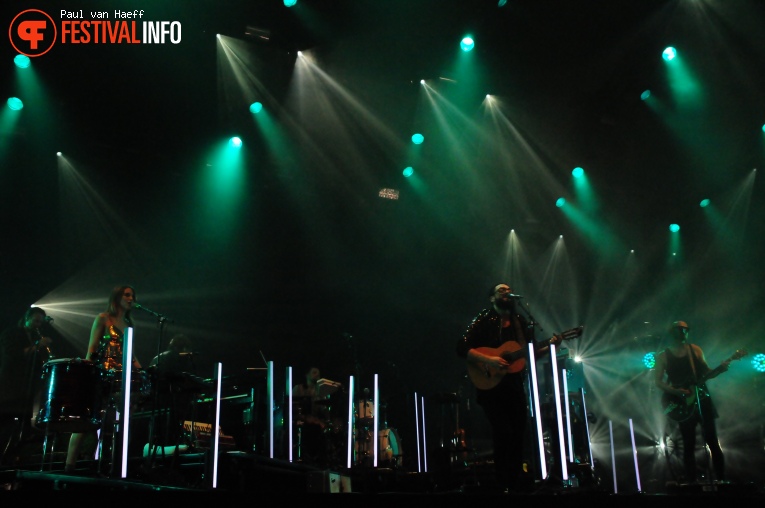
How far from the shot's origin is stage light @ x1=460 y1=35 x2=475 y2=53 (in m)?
7.64

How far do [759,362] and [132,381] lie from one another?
9.49 metres

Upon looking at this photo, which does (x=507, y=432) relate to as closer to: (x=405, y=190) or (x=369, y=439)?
(x=369, y=439)

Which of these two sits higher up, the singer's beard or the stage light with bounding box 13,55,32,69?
the stage light with bounding box 13,55,32,69

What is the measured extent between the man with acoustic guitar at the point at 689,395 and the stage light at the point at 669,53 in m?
3.66

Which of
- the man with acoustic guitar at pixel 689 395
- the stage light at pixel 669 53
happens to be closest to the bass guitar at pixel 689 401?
the man with acoustic guitar at pixel 689 395

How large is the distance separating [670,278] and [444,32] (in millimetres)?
7162

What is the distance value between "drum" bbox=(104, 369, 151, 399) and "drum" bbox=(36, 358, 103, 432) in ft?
0.62

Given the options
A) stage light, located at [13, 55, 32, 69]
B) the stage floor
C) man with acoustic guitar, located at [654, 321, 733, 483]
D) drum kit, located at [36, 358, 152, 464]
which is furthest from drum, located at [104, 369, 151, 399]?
man with acoustic guitar, located at [654, 321, 733, 483]

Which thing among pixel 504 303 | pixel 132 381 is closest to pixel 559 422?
pixel 504 303

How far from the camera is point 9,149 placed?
26.6ft

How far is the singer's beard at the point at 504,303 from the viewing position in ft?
16.2

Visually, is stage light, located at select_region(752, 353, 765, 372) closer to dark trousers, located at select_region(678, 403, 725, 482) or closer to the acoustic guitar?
dark trousers, located at select_region(678, 403, 725, 482)

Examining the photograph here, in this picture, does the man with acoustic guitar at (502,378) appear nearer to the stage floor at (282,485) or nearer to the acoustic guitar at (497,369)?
the acoustic guitar at (497,369)

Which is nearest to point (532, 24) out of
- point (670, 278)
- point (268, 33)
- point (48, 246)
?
point (268, 33)
